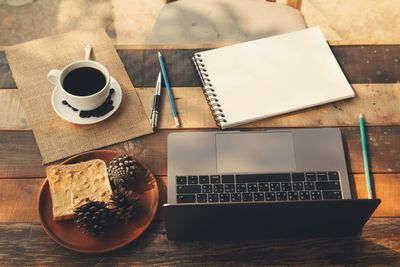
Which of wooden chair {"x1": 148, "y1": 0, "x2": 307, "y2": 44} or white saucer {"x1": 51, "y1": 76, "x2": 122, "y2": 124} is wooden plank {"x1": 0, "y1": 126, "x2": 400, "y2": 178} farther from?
wooden chair {"x1": 148, "y1": 0, "x2": 307, "y2": 44}

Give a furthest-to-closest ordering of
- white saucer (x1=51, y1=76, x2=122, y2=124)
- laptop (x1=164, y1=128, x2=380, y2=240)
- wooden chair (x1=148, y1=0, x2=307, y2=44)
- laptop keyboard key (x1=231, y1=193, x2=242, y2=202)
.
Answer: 1. wooden chair (x1=148, y1=0, x2=307, y2=44)
2. white saucer (x1=51, y1=76, x2=122, y2=124)
3. laptop keyboard key (x1=231, y1=193, x2=242, y2=202)
4. laptop (x1=164, y1=128, x2=380, y2=240)

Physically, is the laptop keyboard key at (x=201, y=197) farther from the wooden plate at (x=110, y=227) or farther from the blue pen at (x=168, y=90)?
the blue pen at (x=168, y=90)

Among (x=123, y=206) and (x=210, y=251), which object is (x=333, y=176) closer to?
(x=210, y=251)

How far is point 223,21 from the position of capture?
A: 155cm

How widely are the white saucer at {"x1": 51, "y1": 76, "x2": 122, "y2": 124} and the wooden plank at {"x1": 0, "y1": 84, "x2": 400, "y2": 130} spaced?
55 millimetres

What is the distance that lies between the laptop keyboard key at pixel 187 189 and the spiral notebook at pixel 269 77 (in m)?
0.16

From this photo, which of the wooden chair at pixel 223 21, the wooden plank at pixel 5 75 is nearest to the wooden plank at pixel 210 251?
the wooden plank at pixel 5 75

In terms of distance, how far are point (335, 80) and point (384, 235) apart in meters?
0.38

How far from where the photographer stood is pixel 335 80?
1155 millimetres

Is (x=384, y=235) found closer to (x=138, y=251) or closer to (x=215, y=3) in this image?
(x=138, y=251)

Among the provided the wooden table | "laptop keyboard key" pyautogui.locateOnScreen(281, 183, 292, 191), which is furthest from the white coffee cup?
"laptop keyboard key" pyautogui.locateOnScreen(281, 183, 292, 191)

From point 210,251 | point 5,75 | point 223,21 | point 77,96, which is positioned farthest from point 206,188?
point 223,21

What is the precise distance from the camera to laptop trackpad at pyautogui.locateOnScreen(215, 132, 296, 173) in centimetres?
103

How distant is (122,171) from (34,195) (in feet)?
0.64
